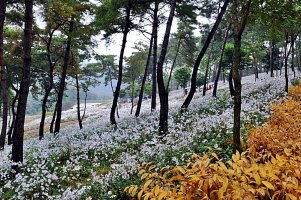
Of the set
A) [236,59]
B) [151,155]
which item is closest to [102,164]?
[151,155]

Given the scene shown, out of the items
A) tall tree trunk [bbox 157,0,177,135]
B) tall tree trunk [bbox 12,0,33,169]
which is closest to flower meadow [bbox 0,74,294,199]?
tall tree trunk [bbox 157,0,177,135]

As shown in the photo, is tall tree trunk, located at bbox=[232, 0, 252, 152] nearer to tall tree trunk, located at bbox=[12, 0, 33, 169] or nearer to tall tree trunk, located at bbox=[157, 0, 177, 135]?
tall tree trunk, located at bbox=[157, 0, 177, 135]

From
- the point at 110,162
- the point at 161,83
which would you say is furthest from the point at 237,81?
the point at 161,83


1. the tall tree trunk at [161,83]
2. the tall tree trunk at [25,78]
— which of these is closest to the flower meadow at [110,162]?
the tall tree trunk at [161,83]

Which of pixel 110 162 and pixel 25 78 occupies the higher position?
pixel 25 78

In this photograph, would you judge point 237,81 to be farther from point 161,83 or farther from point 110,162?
point 161,83

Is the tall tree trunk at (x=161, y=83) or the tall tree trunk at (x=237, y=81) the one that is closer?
the tall tree trunk at (x=237, y=81)

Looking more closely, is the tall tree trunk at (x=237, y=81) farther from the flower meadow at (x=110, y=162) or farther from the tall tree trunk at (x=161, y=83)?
the tall tree trunk at (x=161, y=83)

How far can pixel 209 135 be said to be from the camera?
8.39 m

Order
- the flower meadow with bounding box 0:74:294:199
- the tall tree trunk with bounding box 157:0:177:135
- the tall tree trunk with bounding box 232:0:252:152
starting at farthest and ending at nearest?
the tall tree trunk with bounding box 157:0:177:135 < the flower meadow with bounding box 0:74:294:199 < the tall tree trunk with bounding box 232:0:252:152

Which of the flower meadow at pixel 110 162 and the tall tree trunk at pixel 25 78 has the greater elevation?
the tall tree trunk at pixel 25 78

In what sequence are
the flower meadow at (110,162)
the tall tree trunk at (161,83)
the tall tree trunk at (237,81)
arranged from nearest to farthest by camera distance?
the tall tree trunk at (237,81) < the flower meadow at (110,162) < the tall tree trunk at (161,83)

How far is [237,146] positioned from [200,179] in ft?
9.51

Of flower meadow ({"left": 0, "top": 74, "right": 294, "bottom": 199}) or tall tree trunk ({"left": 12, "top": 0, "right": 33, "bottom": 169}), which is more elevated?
tall tree trunk ({"left": 12, "top": 0, "right": 33, "bottom": 169})
